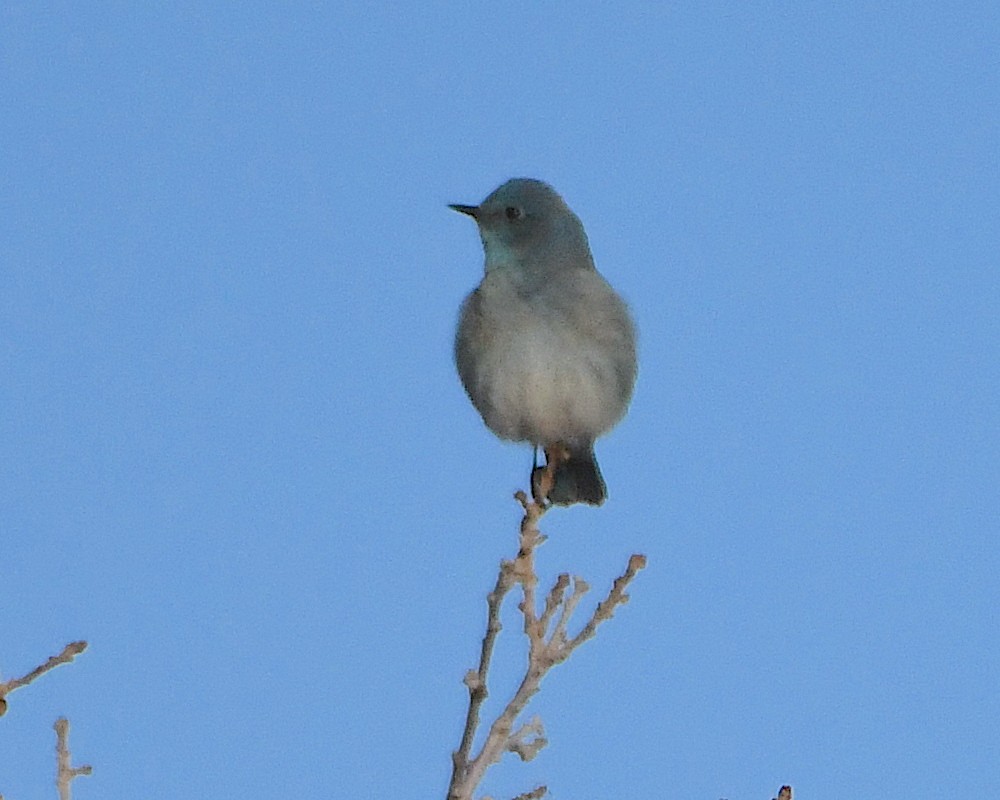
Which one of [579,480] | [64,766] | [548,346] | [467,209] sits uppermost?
[467,209]

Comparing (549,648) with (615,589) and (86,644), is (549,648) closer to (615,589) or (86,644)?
(615,589)

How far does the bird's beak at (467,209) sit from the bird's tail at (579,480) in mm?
1121

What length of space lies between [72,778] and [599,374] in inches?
132

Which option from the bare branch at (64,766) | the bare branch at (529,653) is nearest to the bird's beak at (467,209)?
the bare branch at (529,653)

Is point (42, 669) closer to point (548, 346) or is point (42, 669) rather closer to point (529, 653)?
point (529, 653)

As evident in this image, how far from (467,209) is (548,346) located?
947 millimetres

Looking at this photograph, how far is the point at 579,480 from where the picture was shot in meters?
6.34

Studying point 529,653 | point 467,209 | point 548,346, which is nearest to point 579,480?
point 548,346

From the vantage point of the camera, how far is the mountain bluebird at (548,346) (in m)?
5.90

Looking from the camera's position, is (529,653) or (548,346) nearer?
(529,653)

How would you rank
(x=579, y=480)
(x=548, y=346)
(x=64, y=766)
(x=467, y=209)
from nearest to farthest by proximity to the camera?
(x=64, y=766) → (x=548, y=346) → (x=579, y=480) → (x=467, y=209)

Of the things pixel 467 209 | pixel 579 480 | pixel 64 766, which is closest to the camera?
pixel 64 766

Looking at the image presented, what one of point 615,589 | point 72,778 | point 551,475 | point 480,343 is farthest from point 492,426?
point 72,778

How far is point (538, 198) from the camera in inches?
255
